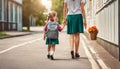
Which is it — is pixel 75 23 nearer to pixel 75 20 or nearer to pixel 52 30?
pixel 75 20

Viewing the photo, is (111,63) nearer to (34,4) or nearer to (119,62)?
(119,62)

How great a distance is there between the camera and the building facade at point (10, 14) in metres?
40.4

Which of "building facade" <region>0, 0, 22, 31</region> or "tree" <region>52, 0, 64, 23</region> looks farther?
"tree" <region>52, 0, 64, 23</region>

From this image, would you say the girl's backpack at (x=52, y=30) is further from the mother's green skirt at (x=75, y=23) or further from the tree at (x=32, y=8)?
the tree at (x=32, y=8)

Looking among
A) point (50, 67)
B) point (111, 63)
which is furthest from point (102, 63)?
point (50, 67)

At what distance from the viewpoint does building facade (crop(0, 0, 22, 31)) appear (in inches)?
1590

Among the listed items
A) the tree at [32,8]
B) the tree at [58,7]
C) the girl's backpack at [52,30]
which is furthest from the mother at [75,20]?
the tree at [58,7]

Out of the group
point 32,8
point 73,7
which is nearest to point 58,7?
point 32,8

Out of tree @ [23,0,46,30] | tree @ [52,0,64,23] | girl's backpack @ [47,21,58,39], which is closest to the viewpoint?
girl's backpack @ [47,21,58,39]

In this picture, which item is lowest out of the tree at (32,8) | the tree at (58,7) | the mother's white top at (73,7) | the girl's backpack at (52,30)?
the girl's backpack at (52,30)

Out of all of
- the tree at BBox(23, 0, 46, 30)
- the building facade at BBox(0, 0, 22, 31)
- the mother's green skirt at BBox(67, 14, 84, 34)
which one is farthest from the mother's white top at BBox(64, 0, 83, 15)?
the tree at BBox(23, 0, 46, 30)

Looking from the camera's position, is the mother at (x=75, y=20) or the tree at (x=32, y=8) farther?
the tree at (x=32, y=8)

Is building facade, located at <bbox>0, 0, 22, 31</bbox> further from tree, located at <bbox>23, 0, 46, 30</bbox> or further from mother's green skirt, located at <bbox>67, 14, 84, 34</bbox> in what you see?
mother's green skirt, located at <bbox>67, 14, 84, 34</bbox>

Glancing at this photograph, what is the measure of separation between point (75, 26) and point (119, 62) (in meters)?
2.10
